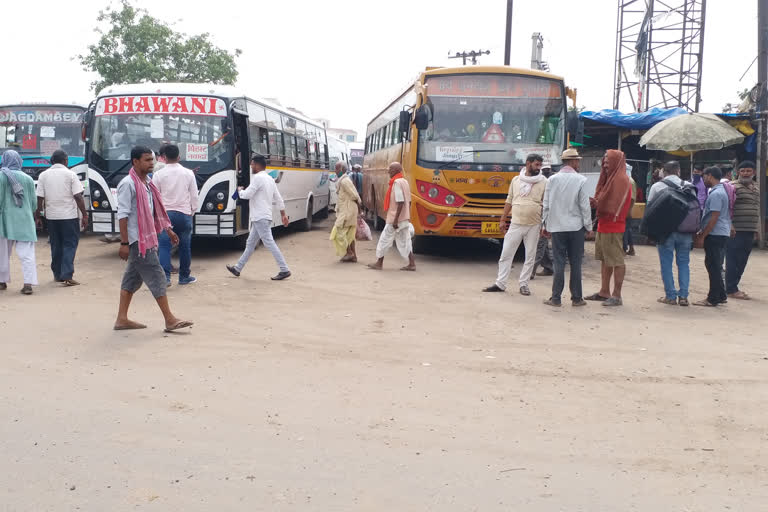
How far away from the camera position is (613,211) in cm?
891

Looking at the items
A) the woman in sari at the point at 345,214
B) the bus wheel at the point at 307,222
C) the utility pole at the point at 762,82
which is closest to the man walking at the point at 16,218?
the woman in sari at the point at 345,214

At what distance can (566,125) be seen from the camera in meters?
12.4

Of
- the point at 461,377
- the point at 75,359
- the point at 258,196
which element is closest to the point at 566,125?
the point at 258,196

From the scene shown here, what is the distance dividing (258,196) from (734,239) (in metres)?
6.42

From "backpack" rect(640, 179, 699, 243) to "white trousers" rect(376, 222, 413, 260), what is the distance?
3834 millimetres

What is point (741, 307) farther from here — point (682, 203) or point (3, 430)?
point (3, 430)

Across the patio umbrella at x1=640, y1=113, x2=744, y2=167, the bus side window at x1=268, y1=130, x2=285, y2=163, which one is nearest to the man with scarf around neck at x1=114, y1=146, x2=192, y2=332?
the bus side window at x1=268, y1=130, x2=285, y2=163

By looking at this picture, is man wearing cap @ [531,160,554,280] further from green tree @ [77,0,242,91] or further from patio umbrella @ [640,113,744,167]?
green tree @ [77,0,242,91]

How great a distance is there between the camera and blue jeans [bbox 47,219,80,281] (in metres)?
9.79

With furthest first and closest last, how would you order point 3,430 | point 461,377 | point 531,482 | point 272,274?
point 272,274
point 461,377
point 3,430
point 531,482

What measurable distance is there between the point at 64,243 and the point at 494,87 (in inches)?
279

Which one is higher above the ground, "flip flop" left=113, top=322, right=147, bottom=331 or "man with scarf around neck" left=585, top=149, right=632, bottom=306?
"man with scarf around neck" left=585, top=149, right=632, bottom=306

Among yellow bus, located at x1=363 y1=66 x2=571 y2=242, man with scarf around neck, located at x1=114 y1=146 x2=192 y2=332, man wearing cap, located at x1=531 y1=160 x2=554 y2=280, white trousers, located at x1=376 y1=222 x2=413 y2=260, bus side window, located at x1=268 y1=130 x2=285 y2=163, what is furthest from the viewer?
bus side window, located at x1=268 y1=130 x2=285 y2=163

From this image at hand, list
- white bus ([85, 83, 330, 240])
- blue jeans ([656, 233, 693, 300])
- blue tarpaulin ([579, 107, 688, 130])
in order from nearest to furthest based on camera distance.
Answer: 1. blue jeans ([656, 233, 693, 300])
2. white bus ([85, 83, 330, 240])
3. blue tarpaulin ([579, 107, 688, 130])
